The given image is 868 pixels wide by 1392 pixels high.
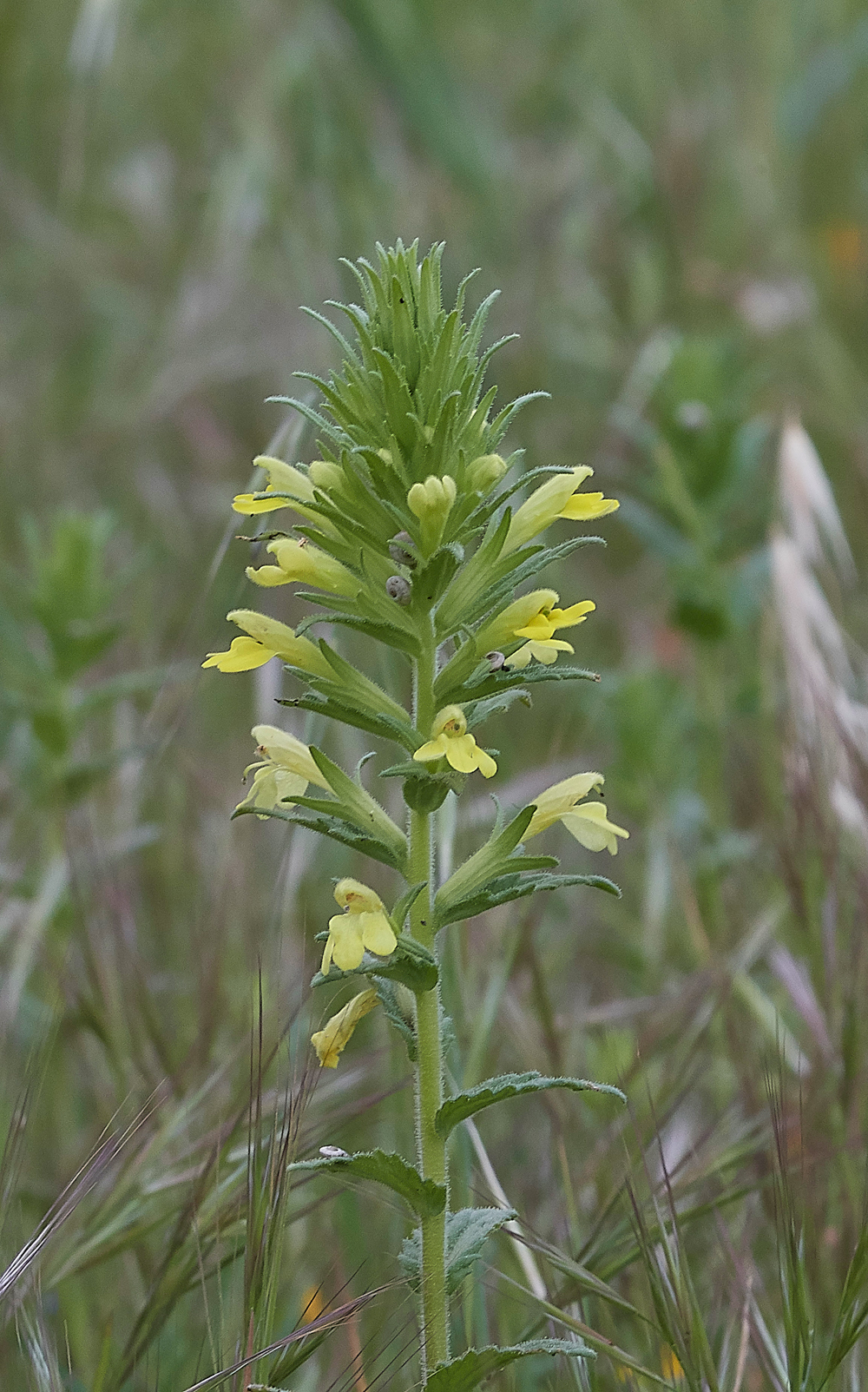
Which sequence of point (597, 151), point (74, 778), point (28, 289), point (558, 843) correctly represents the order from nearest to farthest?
1. point (74, 778)
2. point (558, 843)
3. point (28, 289)
4. point (597, 151)

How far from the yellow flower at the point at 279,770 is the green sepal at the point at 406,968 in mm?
245

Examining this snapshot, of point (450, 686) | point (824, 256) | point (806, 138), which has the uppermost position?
point (806, 138)

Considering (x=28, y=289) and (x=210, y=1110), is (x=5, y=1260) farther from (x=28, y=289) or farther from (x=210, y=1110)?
(x=28, y=289)

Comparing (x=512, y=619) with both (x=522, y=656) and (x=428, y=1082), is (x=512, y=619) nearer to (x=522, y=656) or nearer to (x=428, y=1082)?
(x=522, y=656)

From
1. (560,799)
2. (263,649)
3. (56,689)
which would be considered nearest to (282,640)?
(263,649)

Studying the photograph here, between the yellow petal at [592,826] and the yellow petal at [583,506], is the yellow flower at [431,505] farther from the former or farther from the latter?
the yellow petal at [592,826]

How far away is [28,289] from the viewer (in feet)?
18.6

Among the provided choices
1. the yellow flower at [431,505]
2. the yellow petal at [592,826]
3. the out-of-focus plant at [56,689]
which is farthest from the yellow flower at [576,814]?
the out-of-focus plant at [56,689]

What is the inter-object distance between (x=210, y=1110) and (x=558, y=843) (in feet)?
5.42

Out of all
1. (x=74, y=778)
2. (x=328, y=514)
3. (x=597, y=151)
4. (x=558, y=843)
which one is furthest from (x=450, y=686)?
(x=597, y=151)

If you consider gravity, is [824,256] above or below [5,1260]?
above

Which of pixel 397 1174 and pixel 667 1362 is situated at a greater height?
pixel 397 1174

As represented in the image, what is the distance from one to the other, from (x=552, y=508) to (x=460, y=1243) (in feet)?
2.68

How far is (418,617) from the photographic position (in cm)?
142
